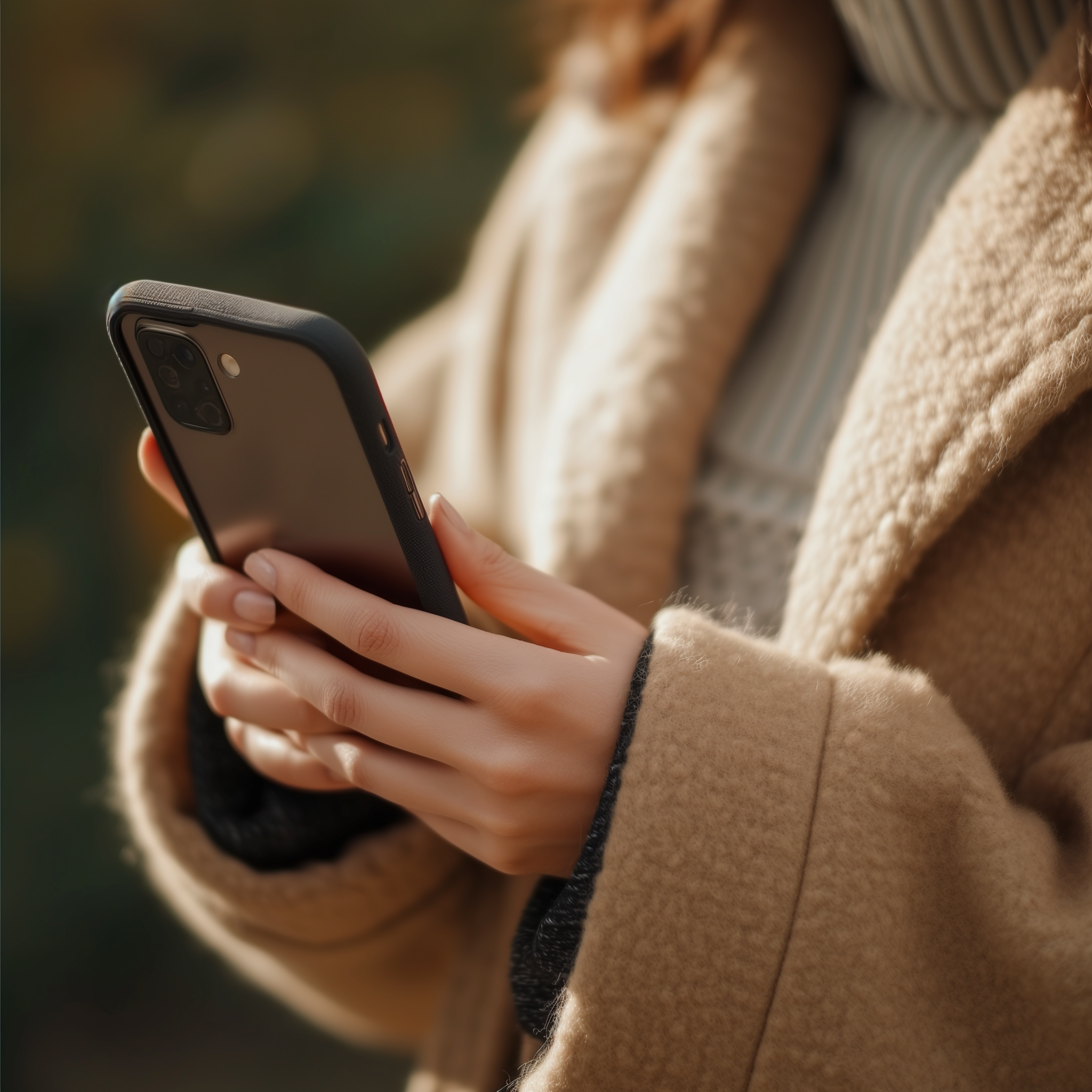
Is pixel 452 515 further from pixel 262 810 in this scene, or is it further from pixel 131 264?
pixel 131 264

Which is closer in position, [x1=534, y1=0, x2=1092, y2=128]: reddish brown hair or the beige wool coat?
the beige wool coat

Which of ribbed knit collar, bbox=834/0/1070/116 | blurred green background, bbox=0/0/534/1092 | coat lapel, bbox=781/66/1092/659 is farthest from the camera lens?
blurred green background, bbox=0/0/534/1092

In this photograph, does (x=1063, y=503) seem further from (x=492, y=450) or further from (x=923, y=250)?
(x=492, y=450)

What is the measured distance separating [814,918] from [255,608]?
0.43 meters

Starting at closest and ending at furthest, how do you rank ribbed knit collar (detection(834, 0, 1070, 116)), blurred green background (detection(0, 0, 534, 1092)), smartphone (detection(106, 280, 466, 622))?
smartphone (detection(106, 280, 466, 622)) → ribbed knit collar (detection(834, 0, 1070, 116)) → blurred green background (detection(0, 0, 534, 1092))

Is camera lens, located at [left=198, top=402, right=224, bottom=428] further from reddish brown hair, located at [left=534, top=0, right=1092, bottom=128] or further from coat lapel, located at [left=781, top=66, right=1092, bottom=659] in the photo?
reddish brown hair, located at [left=534, top=0, right=1092, bottom=128]

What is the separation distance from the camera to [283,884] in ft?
2.42

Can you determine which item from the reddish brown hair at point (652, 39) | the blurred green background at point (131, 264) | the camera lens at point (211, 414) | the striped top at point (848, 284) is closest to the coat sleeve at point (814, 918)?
the striped top at point (848, 284)

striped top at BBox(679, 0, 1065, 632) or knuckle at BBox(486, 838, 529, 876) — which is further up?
striped top at BBox(679, 0, 1065, 632)

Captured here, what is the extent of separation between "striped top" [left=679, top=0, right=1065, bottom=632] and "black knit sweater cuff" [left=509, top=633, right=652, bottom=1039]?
0.26 metres

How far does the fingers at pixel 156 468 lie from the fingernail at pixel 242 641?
108 mm

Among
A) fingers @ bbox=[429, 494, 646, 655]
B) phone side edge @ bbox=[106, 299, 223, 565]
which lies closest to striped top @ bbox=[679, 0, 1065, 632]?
fingers @ bbox=[429, 494, 646, 655]

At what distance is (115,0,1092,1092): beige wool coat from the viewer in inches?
20.5

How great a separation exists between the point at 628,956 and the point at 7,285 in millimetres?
1585
